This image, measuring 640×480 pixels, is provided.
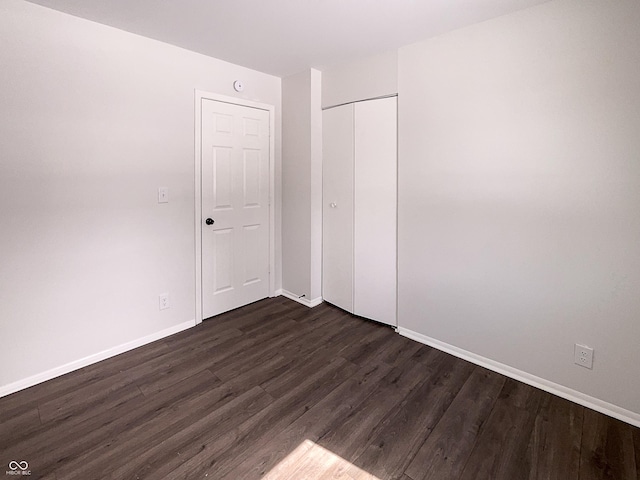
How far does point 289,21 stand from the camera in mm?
2211

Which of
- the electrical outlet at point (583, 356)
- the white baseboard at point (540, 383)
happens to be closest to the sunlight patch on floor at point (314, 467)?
the white baseboard at point (540, 383)

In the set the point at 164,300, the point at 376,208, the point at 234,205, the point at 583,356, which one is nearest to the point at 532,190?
the point at 583,356

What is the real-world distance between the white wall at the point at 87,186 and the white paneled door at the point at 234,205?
0.19 m

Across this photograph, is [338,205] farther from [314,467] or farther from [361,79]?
[314,467]

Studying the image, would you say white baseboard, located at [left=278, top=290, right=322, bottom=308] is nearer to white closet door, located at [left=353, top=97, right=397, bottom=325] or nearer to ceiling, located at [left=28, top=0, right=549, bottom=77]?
white closet door, located at [left=353, top=97, right=397, bottom=325]

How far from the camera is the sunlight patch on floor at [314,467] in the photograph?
56.9 inches

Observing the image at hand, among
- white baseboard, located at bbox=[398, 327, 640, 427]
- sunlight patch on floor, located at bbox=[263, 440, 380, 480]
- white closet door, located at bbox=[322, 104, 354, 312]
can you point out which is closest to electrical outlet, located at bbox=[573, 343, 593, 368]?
white baseboard, located at bbox=[398, 327, 640, 427]

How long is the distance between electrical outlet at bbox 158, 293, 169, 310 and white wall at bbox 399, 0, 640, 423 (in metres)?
2.09

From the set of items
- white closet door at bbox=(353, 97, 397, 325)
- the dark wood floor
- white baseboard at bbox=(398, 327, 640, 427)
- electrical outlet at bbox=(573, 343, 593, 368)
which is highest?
white closet door at bbox=(353, 97, 397, 325)

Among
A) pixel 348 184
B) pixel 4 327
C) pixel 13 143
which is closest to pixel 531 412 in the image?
pixel 348 184

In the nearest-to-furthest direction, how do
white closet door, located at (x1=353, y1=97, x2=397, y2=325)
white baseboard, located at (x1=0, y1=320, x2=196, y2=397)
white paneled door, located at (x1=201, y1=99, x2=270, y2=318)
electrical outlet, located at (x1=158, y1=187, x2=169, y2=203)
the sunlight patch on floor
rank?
the sunlight patch on floor → white baseboard, located at (x1=0, y1=320, x2=196, y2=397) → electrical outlet, located at (x1=158, y1=187, x2=169, y2=203) → white closet door, located at (x1=353, y1=97, x2=397, y2=325) → white paneled door, located at (x1=201, y1=99, x2=270, y2=318)

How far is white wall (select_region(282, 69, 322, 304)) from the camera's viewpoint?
322 centimetres

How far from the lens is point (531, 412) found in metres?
1.85

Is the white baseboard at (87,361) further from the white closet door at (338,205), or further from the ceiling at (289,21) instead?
the ceiling at (289,21)
